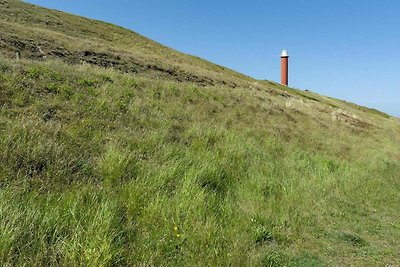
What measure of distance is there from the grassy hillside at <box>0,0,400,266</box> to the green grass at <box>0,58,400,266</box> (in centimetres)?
3

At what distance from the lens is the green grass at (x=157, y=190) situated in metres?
4.50

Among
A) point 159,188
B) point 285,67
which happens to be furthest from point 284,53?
point 159,188

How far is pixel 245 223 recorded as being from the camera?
19.5ft

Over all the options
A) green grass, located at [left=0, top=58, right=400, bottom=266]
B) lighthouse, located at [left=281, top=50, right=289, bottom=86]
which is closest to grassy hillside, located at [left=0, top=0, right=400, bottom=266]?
green grass, located at [left=0, top=58, right=400, bottom=266]

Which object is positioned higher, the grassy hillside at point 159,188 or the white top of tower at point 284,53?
the white top of tower at point 284,53

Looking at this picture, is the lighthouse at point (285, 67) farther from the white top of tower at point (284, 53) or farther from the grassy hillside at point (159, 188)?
the grassy hillside at point (159, 188)

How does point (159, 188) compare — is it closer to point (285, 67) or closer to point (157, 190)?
point (157, 190)

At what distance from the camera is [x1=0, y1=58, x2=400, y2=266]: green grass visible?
4.50m

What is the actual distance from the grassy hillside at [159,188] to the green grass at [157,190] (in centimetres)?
3

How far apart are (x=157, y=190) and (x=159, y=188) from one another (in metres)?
0.07

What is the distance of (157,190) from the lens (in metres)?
6.33

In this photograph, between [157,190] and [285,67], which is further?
[285,67]

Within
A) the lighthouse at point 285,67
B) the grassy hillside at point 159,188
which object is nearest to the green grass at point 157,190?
the grassy hillside at point 159,188

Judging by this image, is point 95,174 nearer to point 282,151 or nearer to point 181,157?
point 181,157
